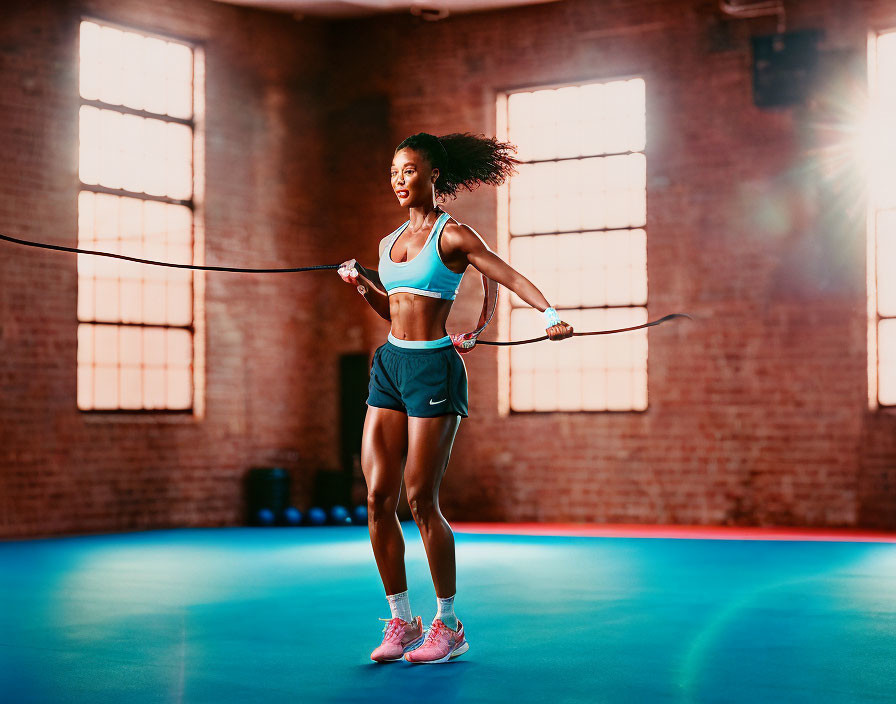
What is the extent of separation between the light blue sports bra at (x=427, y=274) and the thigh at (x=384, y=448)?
43 centimetres

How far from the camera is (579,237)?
35.9 feet

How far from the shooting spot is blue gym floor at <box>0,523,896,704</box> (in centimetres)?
364

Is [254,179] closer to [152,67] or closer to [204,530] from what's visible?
[152,67]

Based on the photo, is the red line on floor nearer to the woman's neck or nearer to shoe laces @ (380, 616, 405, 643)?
shoe laces @ (380, 616, 405, 643)

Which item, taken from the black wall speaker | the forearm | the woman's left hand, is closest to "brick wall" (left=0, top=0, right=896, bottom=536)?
the black wall speaker

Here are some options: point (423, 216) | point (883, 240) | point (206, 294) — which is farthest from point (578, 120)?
point (423, 216)

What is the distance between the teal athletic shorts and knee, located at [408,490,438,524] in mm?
267

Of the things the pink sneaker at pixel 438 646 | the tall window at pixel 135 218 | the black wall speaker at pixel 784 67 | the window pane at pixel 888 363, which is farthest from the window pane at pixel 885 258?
the pink sneaker at pixel 438 646

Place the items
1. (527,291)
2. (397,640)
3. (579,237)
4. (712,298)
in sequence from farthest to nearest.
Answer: (579,237)
(712,298)
(397,640)
(527,291)

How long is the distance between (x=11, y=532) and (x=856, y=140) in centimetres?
764

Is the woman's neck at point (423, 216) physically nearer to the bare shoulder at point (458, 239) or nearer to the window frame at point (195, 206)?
the bare shoulder at point (458, 239)

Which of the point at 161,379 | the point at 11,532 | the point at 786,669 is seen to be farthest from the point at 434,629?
the point at 161,379

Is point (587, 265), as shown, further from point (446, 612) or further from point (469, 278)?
point (446, 612)

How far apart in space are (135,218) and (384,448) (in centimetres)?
703
